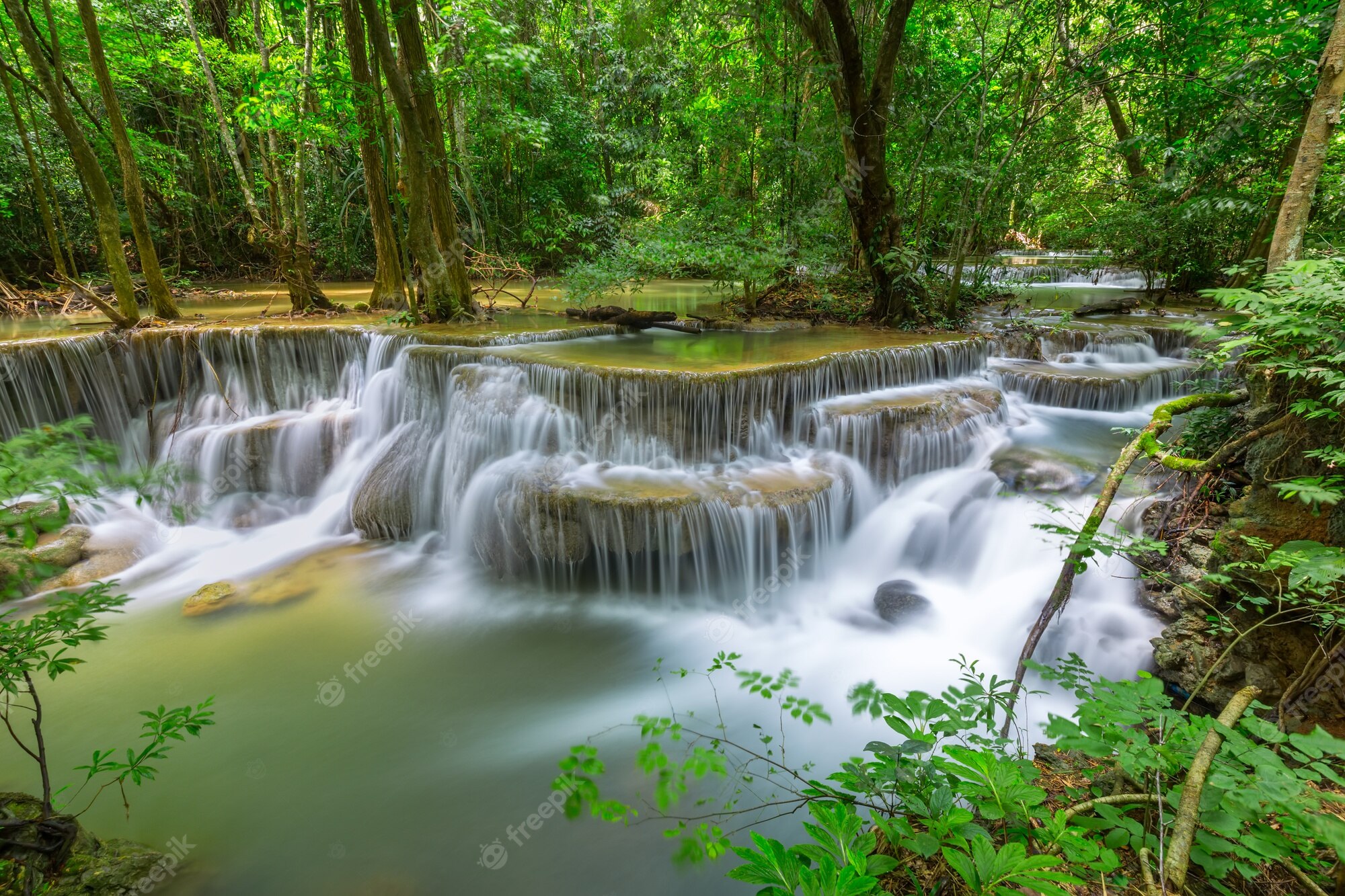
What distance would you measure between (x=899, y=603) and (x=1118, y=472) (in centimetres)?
229

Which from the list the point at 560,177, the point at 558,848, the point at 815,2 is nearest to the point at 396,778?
the point at 558,848

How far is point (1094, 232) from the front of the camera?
10742mm

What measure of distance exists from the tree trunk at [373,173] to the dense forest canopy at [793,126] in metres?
0.04

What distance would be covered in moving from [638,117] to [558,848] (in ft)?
67.4

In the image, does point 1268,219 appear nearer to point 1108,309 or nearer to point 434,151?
point 1108,309

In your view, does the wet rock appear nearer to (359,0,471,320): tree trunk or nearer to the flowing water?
the flowing water

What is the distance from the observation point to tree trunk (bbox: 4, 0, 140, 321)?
23.1ft

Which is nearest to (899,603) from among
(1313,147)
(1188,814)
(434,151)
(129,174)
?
(1188,814)

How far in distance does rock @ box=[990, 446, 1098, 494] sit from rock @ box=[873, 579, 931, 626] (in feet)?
5.01

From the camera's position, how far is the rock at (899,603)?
16.7ft

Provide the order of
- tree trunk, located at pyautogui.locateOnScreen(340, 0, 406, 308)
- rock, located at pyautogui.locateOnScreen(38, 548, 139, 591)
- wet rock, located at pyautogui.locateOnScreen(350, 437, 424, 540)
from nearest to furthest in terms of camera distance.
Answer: rock, located at pyautogui.locateOnScreen(38, 548, 139, 591) < wet rock, located at pyautogui.locateOnScreen(350, 437, 424, 540) < tree trunk, located at pyautogui.locateOnScreen(340, 0, 406, 308)

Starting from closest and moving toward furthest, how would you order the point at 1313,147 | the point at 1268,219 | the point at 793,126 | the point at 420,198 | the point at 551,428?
the point at 1313,147, the point at 551,428, the point at 420,198, the point at 1268,219, the point at 793,126

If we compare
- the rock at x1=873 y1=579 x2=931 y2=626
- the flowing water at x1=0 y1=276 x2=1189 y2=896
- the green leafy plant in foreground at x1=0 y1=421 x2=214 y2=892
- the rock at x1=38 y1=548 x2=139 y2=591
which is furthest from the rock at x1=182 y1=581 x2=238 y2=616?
the rock at x1=873 y1=579 x2=931 y2=626

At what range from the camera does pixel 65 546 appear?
6.05 metres
